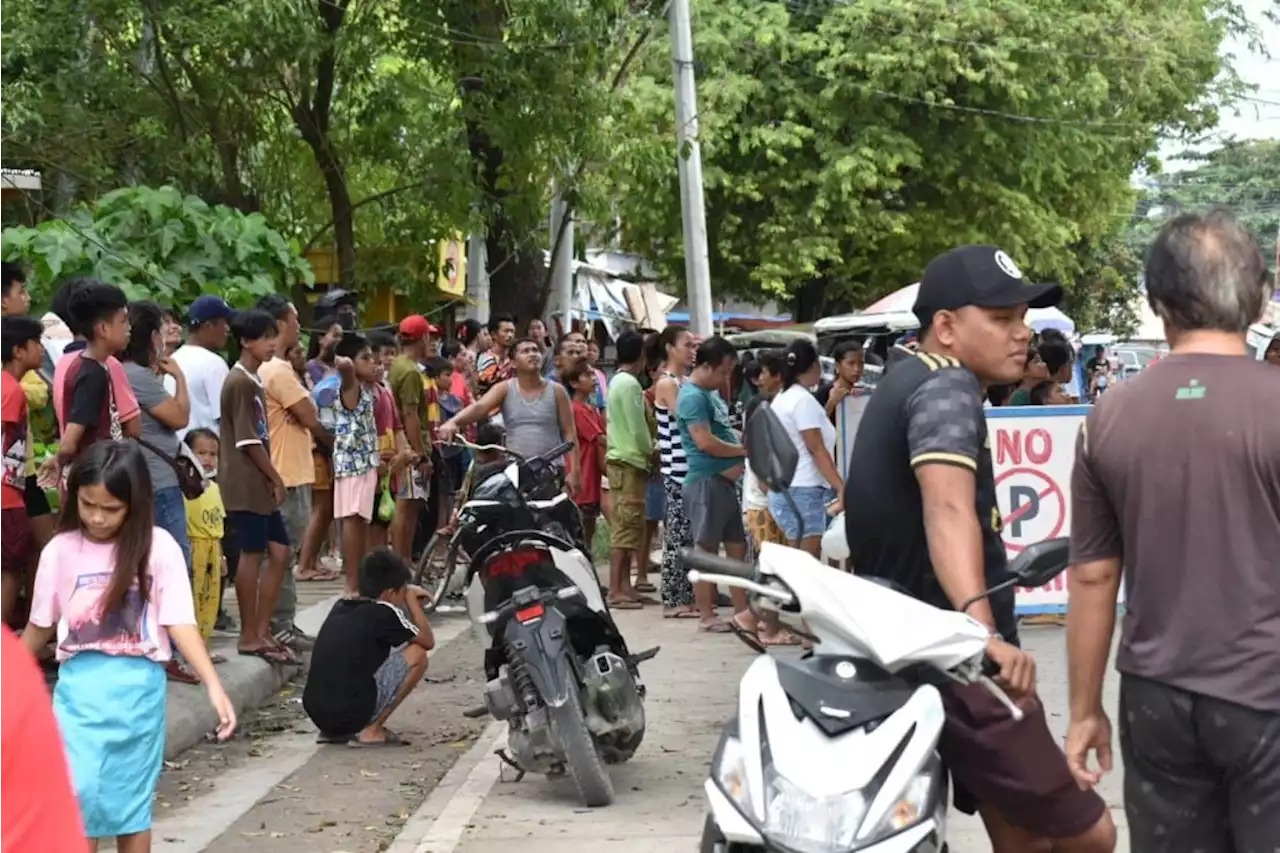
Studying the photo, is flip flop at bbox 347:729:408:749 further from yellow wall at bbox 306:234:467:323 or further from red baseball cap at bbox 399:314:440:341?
yellow wall at bbox 306:234:467:323

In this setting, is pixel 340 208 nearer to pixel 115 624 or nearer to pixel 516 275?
pixel 516 275

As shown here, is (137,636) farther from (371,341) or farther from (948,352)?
(371,341)

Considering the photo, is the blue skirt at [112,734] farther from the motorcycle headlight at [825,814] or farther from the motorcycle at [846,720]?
the motorcycle headlight at [825,814]

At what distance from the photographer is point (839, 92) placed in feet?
109

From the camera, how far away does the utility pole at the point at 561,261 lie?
18.9 meters

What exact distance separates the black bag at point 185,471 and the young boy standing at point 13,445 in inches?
21.6

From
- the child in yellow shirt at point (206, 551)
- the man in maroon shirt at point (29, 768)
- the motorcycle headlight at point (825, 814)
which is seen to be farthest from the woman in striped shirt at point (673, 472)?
the man in maroon shirt at point (29, 768)

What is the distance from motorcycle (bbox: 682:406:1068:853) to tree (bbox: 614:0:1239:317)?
27.5 m

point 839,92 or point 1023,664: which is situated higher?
point 839,92

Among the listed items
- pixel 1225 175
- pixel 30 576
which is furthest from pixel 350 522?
pixel 1225 175

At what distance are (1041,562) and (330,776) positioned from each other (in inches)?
198

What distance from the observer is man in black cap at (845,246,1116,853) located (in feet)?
13.7

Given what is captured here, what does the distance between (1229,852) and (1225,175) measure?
8402 centimetres

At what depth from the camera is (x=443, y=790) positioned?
786cm
